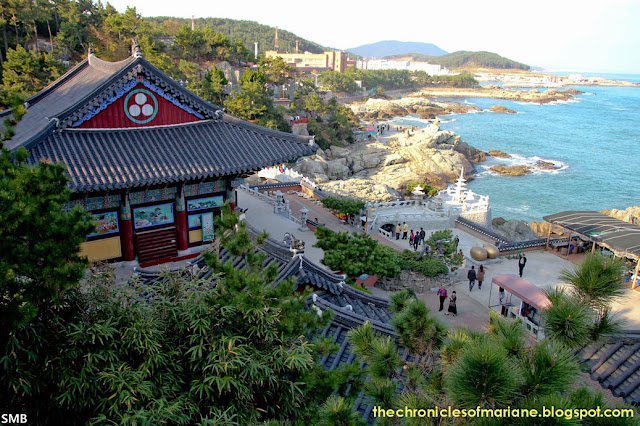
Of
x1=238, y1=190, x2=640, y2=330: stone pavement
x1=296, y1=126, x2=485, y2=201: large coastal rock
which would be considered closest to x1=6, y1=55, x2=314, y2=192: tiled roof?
x1=238, y1=190, x2=640, y2=330: stone pavement

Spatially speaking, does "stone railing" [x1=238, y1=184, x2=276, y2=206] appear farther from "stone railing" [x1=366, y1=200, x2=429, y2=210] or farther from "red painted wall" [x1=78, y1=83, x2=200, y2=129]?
"red painted wall" [x1=78, y1=83, x2=200, y2=129]

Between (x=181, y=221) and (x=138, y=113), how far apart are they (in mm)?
4040

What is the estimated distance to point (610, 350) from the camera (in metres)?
9.29

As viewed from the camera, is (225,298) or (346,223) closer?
(225,298)

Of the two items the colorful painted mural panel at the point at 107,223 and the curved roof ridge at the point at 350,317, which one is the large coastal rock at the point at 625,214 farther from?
the colorful painted mural panel at the point at 107,223

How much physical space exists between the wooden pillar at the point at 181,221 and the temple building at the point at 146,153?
4 centimetres

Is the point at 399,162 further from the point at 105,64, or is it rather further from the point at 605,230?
the point at 105,64

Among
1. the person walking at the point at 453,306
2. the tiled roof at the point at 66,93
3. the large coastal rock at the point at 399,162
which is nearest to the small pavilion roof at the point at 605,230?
the person walking at the point at 453,306

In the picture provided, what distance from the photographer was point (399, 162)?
63000 millimetres

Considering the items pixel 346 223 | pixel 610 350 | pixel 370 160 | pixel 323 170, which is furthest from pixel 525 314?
pixel 370 160

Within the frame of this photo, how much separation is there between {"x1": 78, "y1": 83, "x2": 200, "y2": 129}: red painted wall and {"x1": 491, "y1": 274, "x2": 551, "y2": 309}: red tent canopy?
1413 centimetres

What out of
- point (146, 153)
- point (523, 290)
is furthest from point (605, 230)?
point (146, 153)

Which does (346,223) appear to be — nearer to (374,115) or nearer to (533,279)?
(533,279)

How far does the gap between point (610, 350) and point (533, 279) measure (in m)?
15.5
